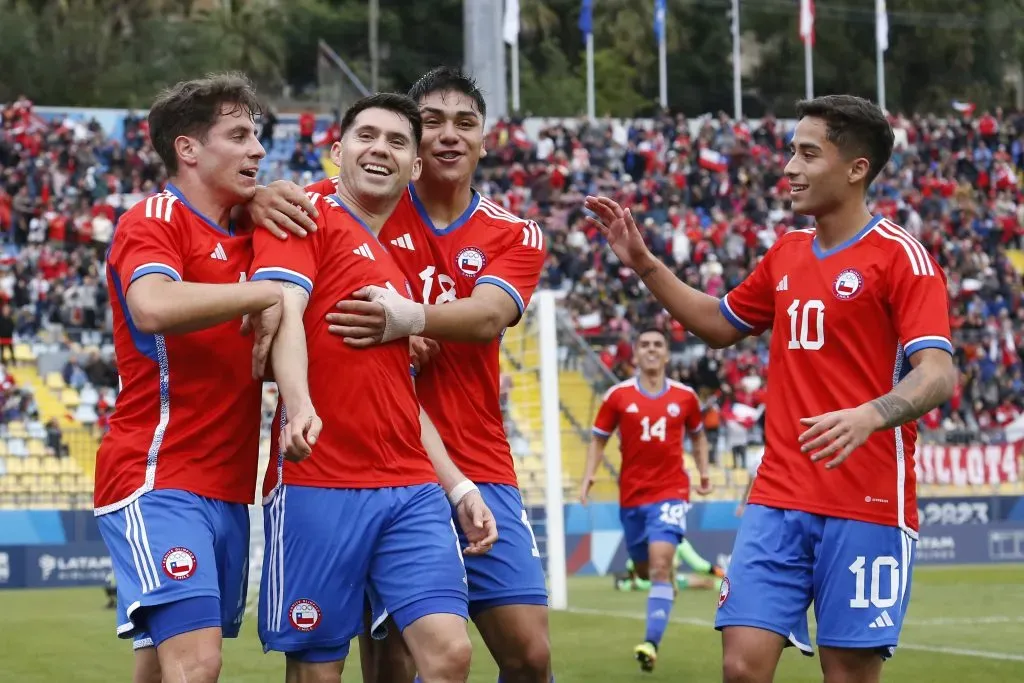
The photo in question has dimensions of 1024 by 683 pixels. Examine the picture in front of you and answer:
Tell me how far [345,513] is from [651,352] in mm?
A: 8636

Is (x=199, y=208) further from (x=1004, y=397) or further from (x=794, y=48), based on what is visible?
(x=794, y=48)

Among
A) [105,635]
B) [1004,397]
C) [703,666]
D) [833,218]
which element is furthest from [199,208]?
[1004,397]

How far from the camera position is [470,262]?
6.23m

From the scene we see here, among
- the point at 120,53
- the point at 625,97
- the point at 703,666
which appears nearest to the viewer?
the point at 703,666

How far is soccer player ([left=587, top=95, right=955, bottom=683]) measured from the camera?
5871mm

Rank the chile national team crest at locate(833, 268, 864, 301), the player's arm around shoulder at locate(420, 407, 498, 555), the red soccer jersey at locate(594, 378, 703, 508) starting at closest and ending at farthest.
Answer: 1. the player's arm around shoulder at locate(420, 407, 498, 555)
2. the chile national team crest at locate(833, 268, 864, 301)
3. the red soccer jersey at locate(594, 378, 703, 508)

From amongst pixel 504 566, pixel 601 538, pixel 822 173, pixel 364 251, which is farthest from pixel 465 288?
pixel 601 538

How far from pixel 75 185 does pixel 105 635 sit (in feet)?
57.9

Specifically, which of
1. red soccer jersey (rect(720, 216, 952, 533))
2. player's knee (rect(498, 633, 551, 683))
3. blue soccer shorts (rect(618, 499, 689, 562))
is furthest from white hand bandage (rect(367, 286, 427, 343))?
blue soccer shorts (rect(618, 499, 689, 562))

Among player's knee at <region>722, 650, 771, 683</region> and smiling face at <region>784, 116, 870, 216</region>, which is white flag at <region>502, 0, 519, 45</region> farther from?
player's knee at <region>722, 650, 771, 683</region>

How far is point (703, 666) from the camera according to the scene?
11.5 m

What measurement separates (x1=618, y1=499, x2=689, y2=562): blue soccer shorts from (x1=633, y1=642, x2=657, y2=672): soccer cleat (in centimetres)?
166

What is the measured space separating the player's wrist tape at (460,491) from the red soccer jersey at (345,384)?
0.23m

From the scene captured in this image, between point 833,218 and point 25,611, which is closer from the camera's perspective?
point 833,218
